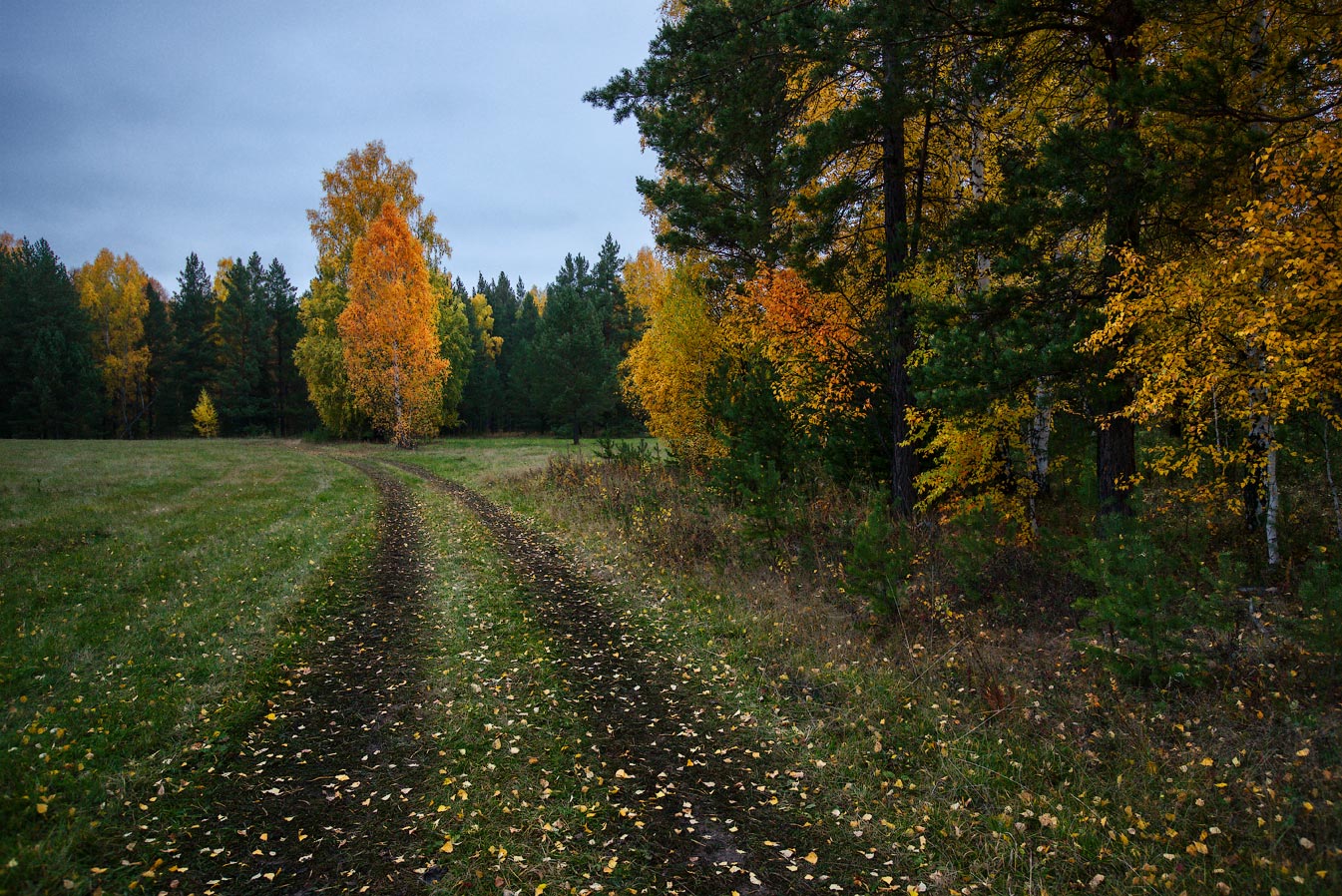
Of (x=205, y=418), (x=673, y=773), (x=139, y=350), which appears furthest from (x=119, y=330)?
(x=673, y=773)

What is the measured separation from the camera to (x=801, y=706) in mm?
5707

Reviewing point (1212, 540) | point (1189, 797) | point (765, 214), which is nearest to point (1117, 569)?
point (1189, 797)

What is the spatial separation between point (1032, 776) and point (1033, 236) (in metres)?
5.59

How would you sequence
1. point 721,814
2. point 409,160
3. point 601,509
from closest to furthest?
point 721,814 → point 601,509 → point 409,160

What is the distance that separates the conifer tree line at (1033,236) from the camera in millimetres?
5551

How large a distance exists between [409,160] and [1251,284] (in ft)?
128

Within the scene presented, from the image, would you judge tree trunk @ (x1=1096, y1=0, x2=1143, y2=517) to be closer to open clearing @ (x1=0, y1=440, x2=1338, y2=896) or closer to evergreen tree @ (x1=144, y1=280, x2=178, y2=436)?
open clearing @ (x1=0, y1=440, x2=1338, y2=896)

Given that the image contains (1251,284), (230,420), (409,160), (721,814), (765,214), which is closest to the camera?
(721,814)

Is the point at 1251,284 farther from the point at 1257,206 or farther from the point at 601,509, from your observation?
the point at 601,509

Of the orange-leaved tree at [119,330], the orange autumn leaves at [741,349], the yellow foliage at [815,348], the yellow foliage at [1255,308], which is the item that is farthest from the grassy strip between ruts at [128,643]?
the orange-leaved tree at [119,330]

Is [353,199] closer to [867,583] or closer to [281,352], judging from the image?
[281,352]

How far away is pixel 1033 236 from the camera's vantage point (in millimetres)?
6980

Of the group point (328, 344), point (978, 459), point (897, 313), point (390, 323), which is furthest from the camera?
point (328, 344)

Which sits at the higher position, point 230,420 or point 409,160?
point 409,160
